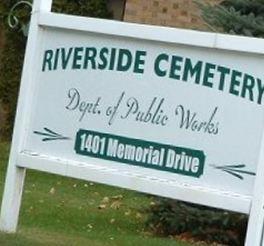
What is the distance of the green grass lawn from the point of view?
837 centimetres

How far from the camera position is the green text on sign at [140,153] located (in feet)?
22.3

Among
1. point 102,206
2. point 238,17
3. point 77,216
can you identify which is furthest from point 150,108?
point 102,206

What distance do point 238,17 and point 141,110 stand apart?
245cm

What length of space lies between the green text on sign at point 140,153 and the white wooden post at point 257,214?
0.44m

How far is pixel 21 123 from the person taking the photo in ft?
24.9

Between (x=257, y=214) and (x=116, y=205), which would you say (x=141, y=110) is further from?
(x=116, y=205)

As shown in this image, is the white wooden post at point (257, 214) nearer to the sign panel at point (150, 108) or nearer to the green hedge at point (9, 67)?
the sign panel at point (150, 108)

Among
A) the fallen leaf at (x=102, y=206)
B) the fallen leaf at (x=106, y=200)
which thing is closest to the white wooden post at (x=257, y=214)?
the fallen leaf at (x=102, y=206)

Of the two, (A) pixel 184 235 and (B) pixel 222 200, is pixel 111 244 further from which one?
(B) pixel 222 200

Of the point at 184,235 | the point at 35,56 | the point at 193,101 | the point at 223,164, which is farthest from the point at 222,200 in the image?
the point at 184,235

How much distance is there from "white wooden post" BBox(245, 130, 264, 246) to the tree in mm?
2835

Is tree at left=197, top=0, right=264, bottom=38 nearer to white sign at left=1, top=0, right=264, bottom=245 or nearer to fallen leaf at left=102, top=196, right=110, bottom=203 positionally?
white sign at left=1, top=0, right=264, bottom=245

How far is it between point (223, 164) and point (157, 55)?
0.93m

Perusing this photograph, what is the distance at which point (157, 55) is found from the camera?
7004 mm
